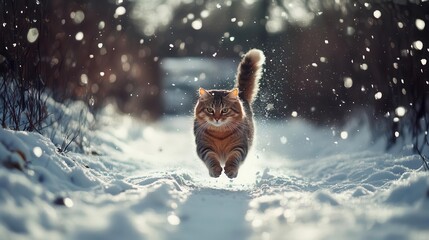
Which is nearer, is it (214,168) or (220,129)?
(214,168)

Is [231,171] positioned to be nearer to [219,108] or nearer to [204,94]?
[219,108]

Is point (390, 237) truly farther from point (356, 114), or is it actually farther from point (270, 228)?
point (356, 114)

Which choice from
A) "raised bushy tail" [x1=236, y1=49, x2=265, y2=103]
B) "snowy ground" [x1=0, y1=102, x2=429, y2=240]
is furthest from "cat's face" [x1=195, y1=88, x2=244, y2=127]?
"raised bushy tail" [x1=236, y1=49, x2=265, y2=103]

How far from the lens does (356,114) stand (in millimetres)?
10953

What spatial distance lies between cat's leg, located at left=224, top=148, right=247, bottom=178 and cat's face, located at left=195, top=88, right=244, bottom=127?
1.38 feet

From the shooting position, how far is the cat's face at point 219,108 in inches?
233

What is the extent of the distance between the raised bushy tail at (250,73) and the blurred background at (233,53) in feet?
7.37

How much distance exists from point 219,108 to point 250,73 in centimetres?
168

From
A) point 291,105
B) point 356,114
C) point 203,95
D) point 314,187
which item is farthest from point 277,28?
point 314,187

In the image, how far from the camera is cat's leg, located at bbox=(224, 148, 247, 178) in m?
5.49

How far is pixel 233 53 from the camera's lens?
2394 centimetres

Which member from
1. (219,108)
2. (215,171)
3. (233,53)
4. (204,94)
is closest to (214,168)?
Answer: (215,171)

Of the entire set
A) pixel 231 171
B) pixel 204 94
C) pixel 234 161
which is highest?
pixel 204 94

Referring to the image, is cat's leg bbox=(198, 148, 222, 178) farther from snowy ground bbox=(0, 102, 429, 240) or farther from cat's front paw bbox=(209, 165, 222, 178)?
snowy ground bbox=(0, 102, 429, 240)
